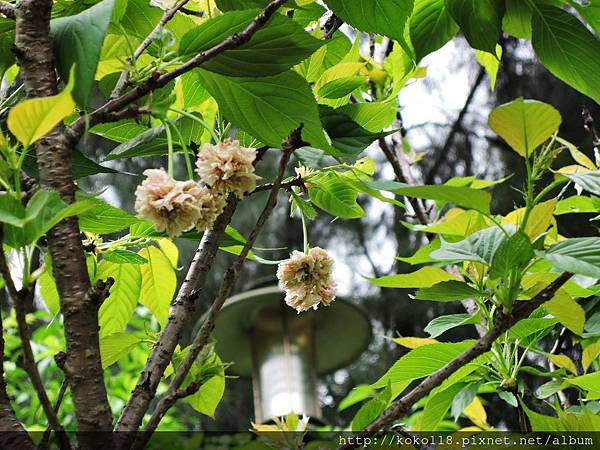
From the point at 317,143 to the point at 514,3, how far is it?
0.87ft

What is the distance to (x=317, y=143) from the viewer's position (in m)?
0.60

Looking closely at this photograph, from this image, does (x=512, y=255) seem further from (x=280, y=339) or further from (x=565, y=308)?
(x=280, y=339)

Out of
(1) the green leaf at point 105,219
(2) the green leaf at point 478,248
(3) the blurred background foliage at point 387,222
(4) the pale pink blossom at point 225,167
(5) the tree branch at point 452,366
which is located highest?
(3) the blurred background foliage at point 387,222

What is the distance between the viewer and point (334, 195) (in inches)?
29.9

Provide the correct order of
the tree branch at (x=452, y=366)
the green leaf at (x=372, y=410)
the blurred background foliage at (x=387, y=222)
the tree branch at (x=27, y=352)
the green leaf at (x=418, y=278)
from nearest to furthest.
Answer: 1. the tree branch at (x=27, y=352)
2. the tree branch at (x=452, y=366)
3. the green leaf at (x=372, y=410)
4. the green leaf at (x=418, y=278)
5. the blurred background foliage at (x=387, y=222)

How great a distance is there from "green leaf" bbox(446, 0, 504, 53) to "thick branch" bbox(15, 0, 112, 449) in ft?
1.13

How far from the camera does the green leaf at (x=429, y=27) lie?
0.75m

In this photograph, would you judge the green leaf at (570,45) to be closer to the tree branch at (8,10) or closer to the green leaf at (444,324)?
the green leaf at (444,324)

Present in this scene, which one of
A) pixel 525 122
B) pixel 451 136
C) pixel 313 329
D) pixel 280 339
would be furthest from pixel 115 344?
pixel 451 136

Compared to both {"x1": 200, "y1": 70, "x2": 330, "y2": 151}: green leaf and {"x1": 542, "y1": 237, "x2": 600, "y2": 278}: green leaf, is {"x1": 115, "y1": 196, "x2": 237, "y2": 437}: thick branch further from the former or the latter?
{"x1": 542, "y1": 237, "x2": 600, "y2": 278}: green leaf

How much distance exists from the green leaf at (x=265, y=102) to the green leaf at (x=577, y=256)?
0.67 ft

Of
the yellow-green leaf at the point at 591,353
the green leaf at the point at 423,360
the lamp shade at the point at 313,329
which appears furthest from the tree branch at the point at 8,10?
the lamp shade at the point at 313,329

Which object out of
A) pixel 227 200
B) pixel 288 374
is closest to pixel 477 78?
pixel 288 374

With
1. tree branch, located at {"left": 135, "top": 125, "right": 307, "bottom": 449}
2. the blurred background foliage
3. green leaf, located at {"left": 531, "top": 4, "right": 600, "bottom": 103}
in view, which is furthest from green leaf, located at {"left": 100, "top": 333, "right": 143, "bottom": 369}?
the blurred background foliage
